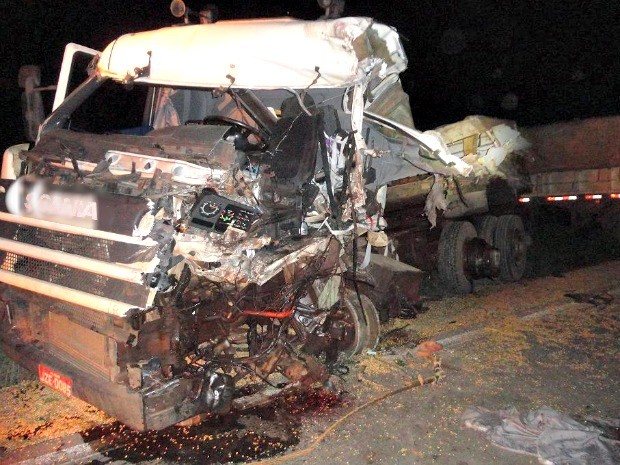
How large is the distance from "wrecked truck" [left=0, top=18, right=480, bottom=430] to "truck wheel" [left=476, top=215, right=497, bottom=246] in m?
3.95

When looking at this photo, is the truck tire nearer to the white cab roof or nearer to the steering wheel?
the steering wheel

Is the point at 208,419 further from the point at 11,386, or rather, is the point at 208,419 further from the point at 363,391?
the point at 11,386

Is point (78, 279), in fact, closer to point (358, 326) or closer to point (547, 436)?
point (358, 326)

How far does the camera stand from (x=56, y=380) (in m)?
3.51

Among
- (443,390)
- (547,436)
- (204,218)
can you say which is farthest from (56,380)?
(547,436)

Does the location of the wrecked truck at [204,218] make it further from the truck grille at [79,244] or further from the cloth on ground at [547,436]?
the cloth on ground at [547,436]

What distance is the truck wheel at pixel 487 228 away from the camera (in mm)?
8203

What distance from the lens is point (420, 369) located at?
4766 mm

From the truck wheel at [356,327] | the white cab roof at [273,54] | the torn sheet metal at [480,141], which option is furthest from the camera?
the torn sheet metal at [480,141]

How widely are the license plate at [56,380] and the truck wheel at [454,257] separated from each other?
5.47 meters

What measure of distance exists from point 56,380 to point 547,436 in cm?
325

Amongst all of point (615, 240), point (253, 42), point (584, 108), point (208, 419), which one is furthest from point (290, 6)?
point (208, 419)

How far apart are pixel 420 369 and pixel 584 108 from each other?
57.5 ft

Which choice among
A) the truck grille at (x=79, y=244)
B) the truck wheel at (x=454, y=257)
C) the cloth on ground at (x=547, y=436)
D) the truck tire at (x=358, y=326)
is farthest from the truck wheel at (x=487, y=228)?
the truck grille at (x=79, y=244)
